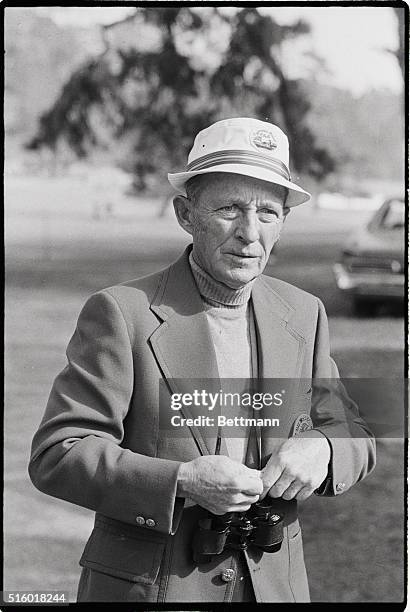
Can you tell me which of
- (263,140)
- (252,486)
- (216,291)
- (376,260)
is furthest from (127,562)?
(376,260)

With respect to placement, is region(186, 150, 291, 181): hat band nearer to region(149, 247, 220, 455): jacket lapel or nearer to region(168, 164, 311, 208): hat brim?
region(168, 164, 311, 208): hat brim

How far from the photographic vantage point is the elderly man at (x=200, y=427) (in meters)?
2.04

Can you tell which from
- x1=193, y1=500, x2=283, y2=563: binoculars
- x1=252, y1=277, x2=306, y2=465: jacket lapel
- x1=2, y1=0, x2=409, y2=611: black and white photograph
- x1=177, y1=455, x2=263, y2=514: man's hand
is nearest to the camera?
x1=177, y1=455, x2=263, y2=514: man's hand

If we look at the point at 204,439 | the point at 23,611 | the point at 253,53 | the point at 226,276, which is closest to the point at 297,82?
the point at 253,53

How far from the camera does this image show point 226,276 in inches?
86.7

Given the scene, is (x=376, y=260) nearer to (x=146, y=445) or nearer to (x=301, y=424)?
(x=301, y=424)

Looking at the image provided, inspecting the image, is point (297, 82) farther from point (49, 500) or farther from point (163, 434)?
point (49, 500)

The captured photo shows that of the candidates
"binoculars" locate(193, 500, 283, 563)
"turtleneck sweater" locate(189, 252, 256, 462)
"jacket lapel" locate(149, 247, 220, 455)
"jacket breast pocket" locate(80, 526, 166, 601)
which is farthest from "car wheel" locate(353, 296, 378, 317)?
"jacket breast pocket" locate(80, 526, 166, 601)

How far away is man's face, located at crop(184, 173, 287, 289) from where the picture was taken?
7.14 feet

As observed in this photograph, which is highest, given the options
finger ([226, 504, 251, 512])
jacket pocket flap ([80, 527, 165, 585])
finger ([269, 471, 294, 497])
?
finger ([269, 471, 294, 497])

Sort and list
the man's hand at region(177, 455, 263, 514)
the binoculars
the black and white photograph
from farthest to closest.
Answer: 1. the black and white photograph
2. the binoculars
3. the man's hand at region(177, 455, 263, 514)

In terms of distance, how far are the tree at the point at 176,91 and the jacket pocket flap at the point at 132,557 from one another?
3.76ft

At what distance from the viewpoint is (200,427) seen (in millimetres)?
2188

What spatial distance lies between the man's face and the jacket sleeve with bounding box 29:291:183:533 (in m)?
0.30
